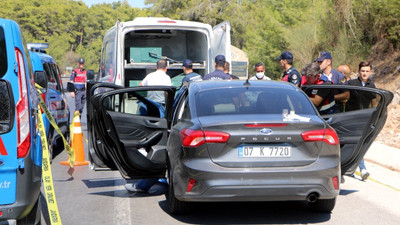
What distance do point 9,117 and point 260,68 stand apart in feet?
25.5

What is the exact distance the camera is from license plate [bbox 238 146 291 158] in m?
6.30

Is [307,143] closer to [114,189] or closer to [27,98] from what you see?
[27,98]

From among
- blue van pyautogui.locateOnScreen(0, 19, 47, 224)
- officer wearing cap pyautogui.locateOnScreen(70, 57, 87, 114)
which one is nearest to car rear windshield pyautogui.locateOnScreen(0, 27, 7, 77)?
blue van pyautogui.locateOnScreen(0, 19, 47, 224)

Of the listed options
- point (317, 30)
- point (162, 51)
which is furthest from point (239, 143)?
point (317, 30)

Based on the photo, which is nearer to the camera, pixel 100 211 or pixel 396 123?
pixel 100 211

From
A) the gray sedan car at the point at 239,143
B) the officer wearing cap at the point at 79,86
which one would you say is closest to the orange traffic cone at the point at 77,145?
the gray sedan car at the point at 239,143

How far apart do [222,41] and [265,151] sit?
744 cm

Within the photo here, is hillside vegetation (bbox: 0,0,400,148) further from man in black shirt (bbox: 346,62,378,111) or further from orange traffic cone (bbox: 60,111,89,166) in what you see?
orange traffic cone (bbox: 60,111,89,166)

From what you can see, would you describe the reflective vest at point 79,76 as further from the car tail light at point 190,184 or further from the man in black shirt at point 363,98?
the car tail light at point 190,184

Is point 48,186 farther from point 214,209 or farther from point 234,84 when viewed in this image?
point 234,84

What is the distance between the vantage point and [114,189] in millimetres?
8805

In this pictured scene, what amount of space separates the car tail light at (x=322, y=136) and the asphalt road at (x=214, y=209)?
36.1 inches

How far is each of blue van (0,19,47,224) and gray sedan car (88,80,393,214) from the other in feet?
5.21

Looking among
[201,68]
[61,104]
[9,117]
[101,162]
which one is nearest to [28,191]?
[9,117]
